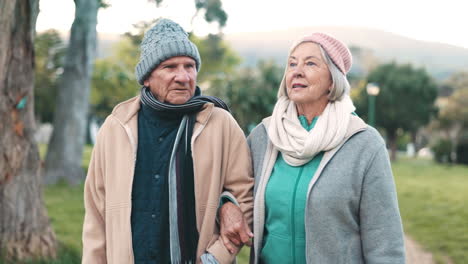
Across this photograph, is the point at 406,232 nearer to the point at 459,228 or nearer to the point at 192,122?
the point at 459,228

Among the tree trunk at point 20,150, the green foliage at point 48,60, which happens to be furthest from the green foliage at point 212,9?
the tree trunk at point 20,150

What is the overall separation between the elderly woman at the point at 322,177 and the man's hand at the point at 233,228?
0.26ft

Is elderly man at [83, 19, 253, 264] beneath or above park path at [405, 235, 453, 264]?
above

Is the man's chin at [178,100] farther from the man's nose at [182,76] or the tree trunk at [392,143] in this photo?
the tree trunk at [392,143]

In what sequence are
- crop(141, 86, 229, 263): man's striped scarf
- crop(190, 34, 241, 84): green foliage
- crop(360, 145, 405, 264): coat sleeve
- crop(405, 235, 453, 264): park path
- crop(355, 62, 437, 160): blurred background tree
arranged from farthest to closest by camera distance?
crop(190, 34, 241, 84): green foliage → crop(355, 62, 437, 160): blurred background tree → crop(405, 235, 453, 264): park path → crop(141, 86, 229, 263): man's striped scarf → crop(360, 145, 405, 264): coat sleeve

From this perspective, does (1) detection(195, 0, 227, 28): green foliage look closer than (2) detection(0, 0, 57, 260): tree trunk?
No

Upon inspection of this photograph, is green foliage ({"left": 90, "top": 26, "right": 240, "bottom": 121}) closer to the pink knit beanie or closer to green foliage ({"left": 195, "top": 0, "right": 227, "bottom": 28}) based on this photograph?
green foliage ({"left": 195, "top": 0, "right": 227, "bottom": 28})

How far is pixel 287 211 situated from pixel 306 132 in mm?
415

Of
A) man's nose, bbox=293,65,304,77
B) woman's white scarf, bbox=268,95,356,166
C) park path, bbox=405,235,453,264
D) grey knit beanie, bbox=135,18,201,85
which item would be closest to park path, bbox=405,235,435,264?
park path, bbox=405,235,453,264

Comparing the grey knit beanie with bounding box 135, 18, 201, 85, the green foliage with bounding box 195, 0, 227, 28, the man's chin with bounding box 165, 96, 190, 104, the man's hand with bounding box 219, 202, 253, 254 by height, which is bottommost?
the man's hand with bounding box 219, 202, 253, 254

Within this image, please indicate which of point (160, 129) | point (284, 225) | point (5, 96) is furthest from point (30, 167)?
point (284, 225)

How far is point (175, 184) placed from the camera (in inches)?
109

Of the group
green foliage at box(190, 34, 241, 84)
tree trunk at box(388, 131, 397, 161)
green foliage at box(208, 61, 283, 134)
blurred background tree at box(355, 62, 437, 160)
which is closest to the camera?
green foliage at box(208, 61, 283, 134)

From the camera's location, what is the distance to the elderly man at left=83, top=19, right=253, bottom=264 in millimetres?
2777
